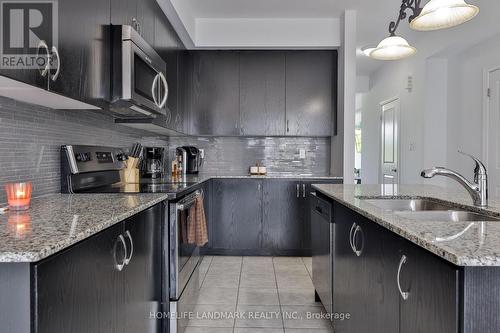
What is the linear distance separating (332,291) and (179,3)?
2.60 meters

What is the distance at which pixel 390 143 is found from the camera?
592cm

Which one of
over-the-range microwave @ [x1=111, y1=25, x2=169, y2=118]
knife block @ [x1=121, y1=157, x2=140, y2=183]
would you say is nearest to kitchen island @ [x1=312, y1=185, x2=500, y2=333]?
over-the-range microwave @ [x1=111, y1=25, x2=169, y2=118]

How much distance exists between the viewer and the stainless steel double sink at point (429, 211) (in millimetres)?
1564

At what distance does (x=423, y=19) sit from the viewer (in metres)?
1.94

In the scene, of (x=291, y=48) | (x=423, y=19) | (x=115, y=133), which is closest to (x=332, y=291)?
(x=423, y=19)

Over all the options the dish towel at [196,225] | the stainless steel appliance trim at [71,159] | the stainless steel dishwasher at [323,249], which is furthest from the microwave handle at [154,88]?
the stainless steel dishwasher at [323,249]

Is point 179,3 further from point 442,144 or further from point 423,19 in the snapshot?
point 442,144

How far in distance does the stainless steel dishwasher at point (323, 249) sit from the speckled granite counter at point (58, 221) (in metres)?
1.00

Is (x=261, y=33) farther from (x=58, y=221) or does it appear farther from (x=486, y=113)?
(x=58, y=221)

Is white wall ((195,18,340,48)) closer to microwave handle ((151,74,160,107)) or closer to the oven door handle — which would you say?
microwave handle ((151,74,160,107))

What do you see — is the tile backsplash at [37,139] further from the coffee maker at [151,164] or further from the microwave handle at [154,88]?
the coffee maker at [151,164]

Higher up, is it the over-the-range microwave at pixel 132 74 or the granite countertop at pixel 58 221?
the over-the-range microwave at pixel 132 74

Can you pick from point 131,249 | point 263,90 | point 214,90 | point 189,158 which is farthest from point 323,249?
point 214,90

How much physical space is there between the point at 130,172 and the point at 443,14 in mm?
2235
